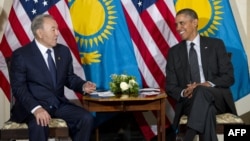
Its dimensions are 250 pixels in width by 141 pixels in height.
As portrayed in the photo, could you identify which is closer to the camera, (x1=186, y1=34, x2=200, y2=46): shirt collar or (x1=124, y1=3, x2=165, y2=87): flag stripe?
(x1=186, y1=34, x2=200, y2=46): shirt collar

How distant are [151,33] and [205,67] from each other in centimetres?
91

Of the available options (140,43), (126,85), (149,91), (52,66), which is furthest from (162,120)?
(52,66)

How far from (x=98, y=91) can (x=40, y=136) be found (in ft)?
3.89

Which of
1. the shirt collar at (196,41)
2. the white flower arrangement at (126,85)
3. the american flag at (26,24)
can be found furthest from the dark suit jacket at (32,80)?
the shirt collar at (196,41)

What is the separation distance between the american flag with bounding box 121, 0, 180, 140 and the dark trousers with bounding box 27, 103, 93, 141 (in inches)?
52.0

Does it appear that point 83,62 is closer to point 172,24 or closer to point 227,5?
point 172,24

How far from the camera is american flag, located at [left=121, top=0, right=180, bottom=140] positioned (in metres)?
5.81

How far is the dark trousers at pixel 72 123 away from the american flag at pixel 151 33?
132cm

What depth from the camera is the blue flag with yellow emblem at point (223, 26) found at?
589cm

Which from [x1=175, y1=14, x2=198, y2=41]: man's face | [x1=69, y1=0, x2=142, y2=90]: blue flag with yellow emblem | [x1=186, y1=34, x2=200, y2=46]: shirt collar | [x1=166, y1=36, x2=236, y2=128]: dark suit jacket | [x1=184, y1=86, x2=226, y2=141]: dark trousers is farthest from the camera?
[x1=69, y1=0, x2=142, y2=90]: blue flag with yellow emblem

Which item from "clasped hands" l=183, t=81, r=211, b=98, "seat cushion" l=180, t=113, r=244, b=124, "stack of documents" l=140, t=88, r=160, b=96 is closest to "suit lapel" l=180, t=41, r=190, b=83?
"clasped hands" l=183, t=81, r=211, b=98

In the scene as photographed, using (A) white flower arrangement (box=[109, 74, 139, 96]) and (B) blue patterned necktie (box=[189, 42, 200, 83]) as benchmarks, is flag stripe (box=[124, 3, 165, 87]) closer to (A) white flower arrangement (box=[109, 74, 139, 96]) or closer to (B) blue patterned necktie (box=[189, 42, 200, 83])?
(B) blue patterned necktie (box=[189, 42, 200, 83])

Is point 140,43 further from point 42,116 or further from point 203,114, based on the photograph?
point 42,116

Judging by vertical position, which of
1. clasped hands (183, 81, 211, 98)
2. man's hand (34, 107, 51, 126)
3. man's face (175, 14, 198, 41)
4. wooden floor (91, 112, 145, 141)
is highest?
man's face (175, 14, 198, 41)
